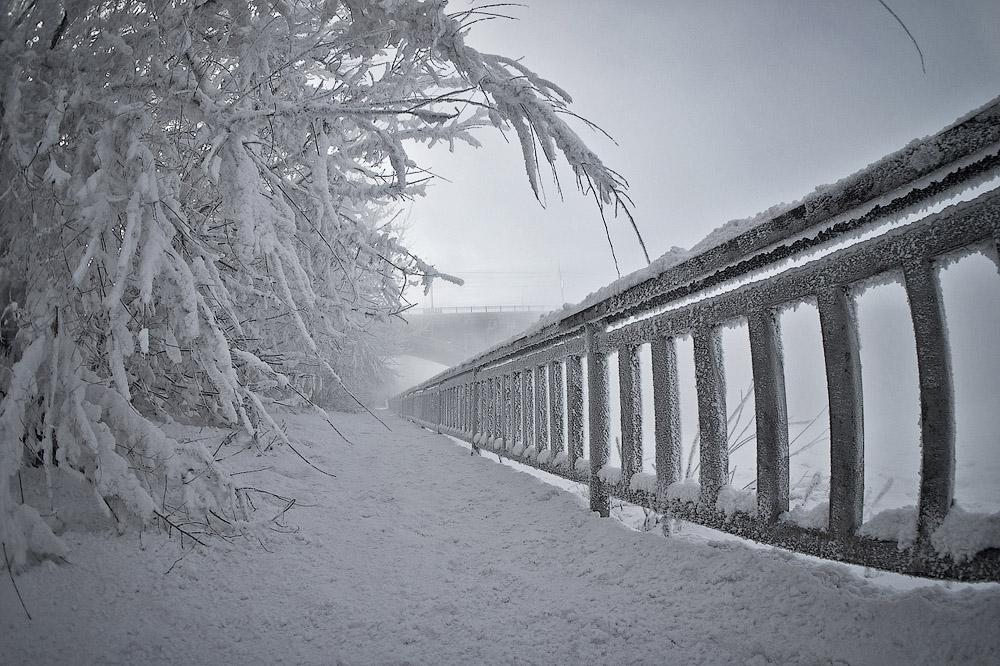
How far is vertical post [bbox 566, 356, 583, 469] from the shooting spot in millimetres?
2556

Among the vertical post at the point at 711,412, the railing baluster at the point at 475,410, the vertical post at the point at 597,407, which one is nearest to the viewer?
the vertical post at the point at 711,412

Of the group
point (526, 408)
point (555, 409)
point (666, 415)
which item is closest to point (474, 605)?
point (666, 415)

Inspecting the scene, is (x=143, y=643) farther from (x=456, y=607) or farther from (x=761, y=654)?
(x=761, y=654)

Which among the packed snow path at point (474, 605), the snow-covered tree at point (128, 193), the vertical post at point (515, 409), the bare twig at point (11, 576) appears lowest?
the packed snow path at point (474, 605)

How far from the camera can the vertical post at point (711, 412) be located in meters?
1.54

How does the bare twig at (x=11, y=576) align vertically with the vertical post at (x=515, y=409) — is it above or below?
below

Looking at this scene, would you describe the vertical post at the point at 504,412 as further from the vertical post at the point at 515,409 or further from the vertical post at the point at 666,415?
the vertical post at the point at 666,415

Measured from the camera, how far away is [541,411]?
10.1 feet

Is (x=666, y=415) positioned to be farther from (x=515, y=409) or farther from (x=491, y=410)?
(x=491, y=410)

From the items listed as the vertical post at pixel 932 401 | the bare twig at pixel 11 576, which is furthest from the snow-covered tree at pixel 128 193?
the vertical post at pixel 932 401

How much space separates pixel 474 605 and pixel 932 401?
4.19 ft

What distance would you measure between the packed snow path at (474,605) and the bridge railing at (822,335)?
5.2 inches

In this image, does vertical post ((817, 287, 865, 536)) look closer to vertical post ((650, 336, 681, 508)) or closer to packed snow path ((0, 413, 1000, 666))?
packed snow path ((0, 413, 1000, 666))

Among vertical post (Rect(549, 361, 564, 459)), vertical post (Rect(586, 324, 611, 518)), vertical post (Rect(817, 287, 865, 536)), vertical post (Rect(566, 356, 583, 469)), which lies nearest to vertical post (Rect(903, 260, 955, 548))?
vertical post (Rect(817, 287, 865, 536))
